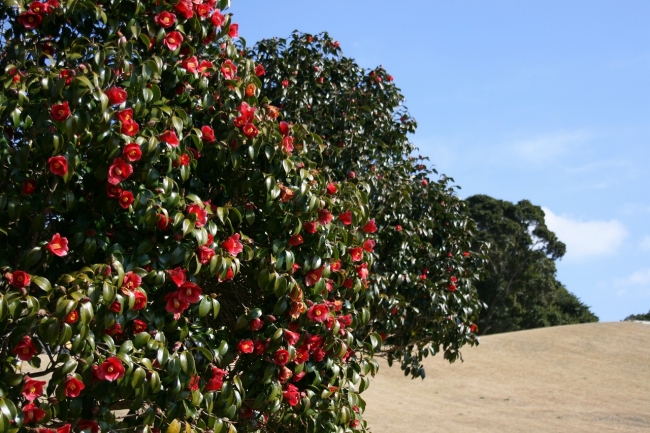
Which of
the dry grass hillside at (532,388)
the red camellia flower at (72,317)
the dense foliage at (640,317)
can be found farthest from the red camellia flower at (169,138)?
the dense foliage at (640,317)

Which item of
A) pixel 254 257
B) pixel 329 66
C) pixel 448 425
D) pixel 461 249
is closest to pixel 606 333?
pixel 448 425

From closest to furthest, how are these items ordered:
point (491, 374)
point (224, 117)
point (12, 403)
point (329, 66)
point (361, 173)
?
1. point (12, 403)
2. point (224, 117)
3. point (361, 173)
4. point (329, 66)
5. point (491, 374)

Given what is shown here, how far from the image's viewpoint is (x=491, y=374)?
17.4 metres

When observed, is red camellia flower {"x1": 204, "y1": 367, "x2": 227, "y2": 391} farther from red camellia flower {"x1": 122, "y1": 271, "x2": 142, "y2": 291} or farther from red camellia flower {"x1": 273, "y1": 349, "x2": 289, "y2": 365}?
red camellia flower {"x1": 122, "y1": 271, "x2": 142, "y2": 291}

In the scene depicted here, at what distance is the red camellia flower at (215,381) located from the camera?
369cm

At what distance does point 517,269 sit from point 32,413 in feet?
95.2

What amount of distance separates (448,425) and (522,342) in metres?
9.80

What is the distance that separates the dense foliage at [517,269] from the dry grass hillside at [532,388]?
268 inches

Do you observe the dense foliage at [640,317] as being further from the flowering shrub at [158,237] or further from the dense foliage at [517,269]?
the flowering shrub at [158,237]

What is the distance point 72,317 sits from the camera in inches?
118

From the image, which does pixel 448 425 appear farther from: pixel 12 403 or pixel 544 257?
pixel 544 257

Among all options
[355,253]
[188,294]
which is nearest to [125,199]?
[188,294]

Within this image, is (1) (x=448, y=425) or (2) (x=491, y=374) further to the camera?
(2) (x=491, y=374)

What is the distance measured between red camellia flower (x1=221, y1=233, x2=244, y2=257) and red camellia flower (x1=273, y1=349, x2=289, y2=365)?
0.62 meters
